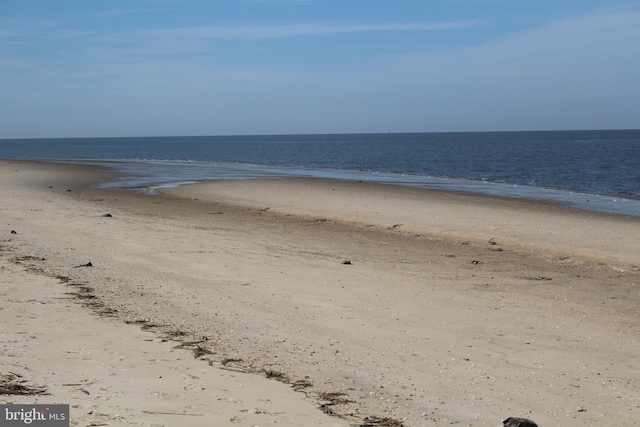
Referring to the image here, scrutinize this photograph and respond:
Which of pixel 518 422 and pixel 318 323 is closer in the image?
pixel 518 422

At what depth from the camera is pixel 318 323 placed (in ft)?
24.0

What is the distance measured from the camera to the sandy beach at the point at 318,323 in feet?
16.4

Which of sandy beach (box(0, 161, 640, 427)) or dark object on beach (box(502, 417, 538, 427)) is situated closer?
dark object on beach (box(502, 417, 538, 427))

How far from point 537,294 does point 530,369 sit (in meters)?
3.46

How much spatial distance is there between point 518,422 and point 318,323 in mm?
3052

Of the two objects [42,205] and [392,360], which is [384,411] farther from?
[42,205]

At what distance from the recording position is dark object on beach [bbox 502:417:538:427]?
4551 mm

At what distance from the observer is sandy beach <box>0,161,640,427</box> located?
499 cm

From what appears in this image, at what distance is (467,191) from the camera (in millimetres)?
28406

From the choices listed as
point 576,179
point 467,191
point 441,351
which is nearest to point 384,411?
point 441,351

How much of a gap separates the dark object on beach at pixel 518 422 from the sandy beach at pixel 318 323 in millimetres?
197

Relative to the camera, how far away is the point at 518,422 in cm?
458

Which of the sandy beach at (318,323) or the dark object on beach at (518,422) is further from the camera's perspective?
the sandy beach at (318,323)

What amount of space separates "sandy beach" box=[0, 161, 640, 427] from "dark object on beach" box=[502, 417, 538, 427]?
0.65ft
